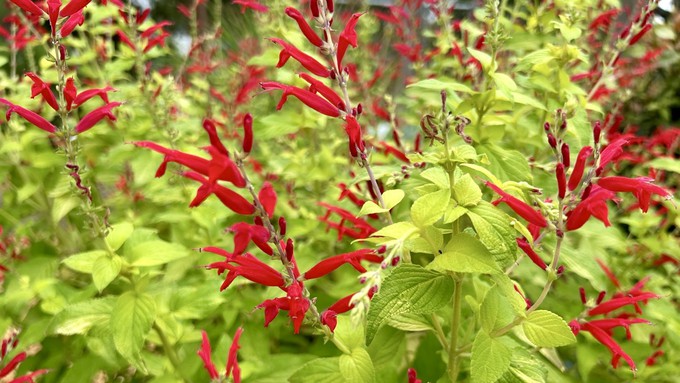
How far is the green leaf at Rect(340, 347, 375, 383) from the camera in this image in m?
0.85

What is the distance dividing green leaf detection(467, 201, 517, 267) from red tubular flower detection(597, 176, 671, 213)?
170 mm

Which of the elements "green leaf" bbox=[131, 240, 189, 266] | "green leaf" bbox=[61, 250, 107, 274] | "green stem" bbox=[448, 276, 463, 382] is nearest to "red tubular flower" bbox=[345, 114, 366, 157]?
"green stem" bbox=[448, 276, 463, 382]

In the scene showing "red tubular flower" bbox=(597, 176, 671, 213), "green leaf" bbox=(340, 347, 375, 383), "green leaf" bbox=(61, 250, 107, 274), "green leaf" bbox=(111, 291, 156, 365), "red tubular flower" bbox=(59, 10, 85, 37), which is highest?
"red tubular flower" bbox=(59, 10, 85, 37)

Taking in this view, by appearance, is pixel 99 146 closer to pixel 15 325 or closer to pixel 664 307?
pixel 15 325

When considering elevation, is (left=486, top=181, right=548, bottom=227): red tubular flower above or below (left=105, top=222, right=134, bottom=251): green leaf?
above

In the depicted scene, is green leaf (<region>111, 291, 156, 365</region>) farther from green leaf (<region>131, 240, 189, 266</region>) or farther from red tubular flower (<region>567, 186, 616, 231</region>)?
red tubular flower (<region>567, 186, 616, 231</region>)

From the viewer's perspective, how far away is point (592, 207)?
29.3 inches

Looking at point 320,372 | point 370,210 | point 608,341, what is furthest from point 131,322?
point 608,341

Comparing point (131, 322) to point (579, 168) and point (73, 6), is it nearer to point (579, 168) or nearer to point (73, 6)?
point (73, 6)

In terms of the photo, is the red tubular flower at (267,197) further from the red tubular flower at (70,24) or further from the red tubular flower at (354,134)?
the red tubular flower at (70,24)

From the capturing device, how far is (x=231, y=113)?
75.4 inches

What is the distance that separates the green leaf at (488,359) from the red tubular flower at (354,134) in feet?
1.15

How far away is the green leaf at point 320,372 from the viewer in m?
0.92

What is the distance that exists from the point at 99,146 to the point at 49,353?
0.70 m
